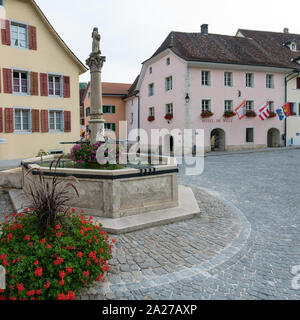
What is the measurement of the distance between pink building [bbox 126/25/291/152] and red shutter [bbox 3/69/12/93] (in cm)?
1380

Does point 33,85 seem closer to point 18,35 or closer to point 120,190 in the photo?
point 18,35

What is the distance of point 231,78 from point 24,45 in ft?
58.8

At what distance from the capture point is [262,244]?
5133mm

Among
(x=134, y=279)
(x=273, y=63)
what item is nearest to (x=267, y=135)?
(x=273, y=63)

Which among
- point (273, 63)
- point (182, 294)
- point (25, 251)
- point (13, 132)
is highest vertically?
point (273, 63)

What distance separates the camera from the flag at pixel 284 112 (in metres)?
26.3

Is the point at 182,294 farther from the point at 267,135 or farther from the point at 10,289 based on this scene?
the point at 267,135

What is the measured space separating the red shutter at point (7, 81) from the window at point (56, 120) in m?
3.01

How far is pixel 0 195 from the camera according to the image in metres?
9.02

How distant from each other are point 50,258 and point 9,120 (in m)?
16.1

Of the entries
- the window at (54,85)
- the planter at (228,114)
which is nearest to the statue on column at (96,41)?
the window at (54,85)

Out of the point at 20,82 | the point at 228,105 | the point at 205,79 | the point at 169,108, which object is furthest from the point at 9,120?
the point at 228,105

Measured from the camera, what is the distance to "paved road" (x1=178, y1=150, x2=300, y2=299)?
3641 mm

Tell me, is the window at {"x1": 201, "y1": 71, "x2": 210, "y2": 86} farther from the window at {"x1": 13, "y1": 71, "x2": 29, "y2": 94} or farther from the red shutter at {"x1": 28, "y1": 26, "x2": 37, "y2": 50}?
the window at {"x1": 13, "y1": 71, "x2": 29, "y2": 94}
